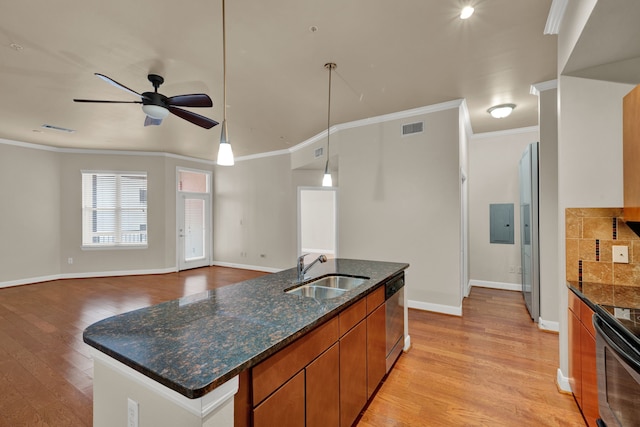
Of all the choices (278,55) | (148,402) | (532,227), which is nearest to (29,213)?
(278,55)

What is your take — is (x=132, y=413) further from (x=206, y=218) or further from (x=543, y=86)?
(x=206, y=218)

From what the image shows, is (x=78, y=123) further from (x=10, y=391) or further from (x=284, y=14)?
(x=284, y=14)

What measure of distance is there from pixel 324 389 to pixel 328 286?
1004 mm

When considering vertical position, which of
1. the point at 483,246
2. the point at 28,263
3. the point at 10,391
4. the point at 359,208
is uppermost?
the point at 359,208

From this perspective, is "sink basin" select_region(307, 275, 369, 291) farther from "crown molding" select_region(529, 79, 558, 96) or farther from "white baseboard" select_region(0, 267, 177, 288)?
"white baseboard" select_region(0, 267, 177, 288)

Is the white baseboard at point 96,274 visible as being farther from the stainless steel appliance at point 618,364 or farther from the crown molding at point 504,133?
the stainless steel appliance at point 618,364

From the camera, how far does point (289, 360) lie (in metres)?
1.26

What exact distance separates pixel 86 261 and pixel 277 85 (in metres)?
6.30

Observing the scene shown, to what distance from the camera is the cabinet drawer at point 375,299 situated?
211cm

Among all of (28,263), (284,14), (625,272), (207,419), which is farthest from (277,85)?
(28,263)

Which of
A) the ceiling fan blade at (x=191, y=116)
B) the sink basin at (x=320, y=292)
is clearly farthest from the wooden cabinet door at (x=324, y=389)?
the ceiling fan blade at (x=191, y=116)

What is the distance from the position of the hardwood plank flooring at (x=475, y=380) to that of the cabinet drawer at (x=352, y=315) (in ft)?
2.41

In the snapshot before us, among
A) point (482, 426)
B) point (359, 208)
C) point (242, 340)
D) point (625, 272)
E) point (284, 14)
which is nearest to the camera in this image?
point (242, 340)

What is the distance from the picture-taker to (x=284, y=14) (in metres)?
2.23
